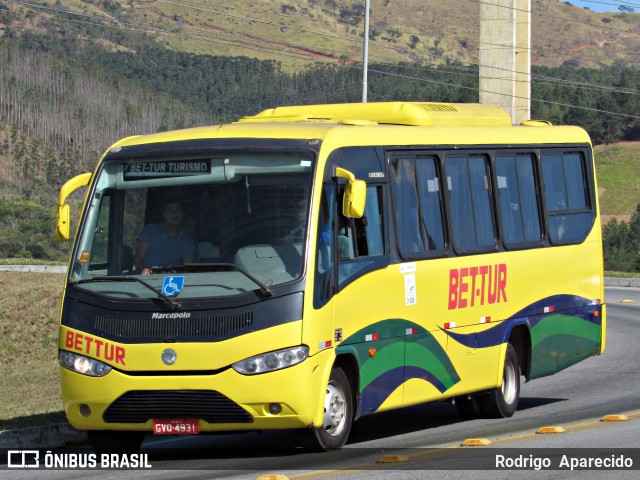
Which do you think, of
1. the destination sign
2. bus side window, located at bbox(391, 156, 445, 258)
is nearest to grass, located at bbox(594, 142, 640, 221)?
bus side window, located at bbox(391, 156, 445, 258)

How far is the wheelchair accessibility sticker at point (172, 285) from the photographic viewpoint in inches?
437

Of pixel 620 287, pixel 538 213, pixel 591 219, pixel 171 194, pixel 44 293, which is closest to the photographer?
pixel 171 194

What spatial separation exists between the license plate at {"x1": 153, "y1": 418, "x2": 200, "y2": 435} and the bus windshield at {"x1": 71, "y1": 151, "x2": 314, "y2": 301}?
1.01 meters

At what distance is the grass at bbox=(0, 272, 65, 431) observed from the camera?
14839 millimetres

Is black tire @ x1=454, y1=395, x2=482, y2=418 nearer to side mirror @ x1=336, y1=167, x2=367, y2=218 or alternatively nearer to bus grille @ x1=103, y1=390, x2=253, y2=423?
side mirror @ x1=336, y1=167, x2=367, y2=218

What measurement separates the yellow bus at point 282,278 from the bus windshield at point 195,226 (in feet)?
0.04

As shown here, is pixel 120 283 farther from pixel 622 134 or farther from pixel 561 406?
pixel 622 134

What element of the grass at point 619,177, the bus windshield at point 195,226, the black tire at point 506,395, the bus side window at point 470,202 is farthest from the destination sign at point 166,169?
the grass at point 619,177

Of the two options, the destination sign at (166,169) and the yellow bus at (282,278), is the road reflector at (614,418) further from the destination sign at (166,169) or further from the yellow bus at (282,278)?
the destination sign at (166,169)

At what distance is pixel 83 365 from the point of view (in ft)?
36.8

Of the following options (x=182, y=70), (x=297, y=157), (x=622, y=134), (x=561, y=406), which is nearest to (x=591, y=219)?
(x=561, y=406)

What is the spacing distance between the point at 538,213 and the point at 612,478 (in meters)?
5.96

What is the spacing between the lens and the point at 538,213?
1542 cm

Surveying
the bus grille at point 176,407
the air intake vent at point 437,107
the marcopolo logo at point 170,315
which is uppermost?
the air intake vent at point 437,107
